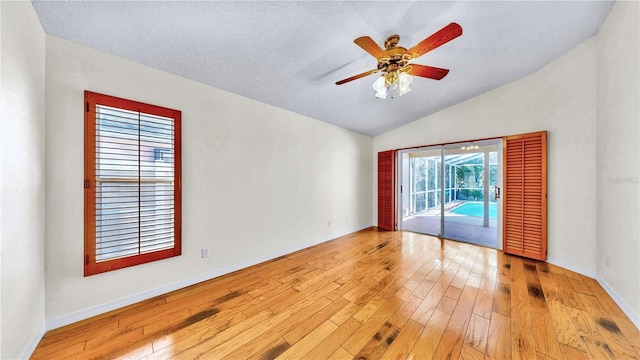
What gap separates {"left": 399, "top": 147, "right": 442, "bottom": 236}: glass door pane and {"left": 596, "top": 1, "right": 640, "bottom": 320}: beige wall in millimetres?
2177

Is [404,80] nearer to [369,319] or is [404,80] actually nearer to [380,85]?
[380,85]

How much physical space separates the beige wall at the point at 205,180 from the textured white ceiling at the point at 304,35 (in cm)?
23

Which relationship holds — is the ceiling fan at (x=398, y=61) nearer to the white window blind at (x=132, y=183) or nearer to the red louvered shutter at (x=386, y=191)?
the white window blind at (x=132, y=183)

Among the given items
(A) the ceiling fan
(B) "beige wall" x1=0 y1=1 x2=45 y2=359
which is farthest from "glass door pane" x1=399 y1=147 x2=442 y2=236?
(B) "beige wall" x1=0 y1=1 x2=45 y2=359

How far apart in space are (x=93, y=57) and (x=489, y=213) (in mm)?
7134

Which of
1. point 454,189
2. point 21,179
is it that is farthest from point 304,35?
point 454,189

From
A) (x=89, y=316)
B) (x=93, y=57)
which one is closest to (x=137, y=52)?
(x=93, y=57)

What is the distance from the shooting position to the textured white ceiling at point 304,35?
5.57 ft

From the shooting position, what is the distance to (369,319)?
1.95 metres

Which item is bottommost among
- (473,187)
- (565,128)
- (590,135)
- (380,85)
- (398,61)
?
(473,187)

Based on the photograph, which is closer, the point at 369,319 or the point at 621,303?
the point at 369,319

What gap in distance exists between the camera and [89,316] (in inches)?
77.3

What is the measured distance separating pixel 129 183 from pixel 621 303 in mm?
4982

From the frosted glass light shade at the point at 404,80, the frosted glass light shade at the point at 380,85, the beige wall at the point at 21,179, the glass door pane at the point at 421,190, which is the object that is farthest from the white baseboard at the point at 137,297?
the glass door pane at the point at 421,190
